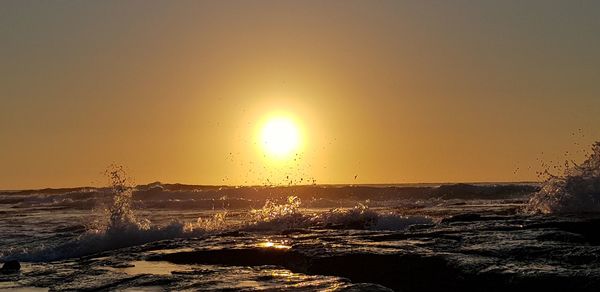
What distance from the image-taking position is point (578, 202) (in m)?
18.0

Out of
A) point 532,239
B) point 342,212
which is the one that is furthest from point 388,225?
point 532,239

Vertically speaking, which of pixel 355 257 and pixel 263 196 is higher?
pixel 263 196

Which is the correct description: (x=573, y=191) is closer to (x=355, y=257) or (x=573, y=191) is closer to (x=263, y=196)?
(x=355, y=257)

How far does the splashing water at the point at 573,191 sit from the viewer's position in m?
17.8

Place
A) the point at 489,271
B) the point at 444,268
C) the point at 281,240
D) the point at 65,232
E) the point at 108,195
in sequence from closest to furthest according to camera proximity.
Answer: the point at 489,271
the point at 444,268
the point at 281,240
the point at 65,232
the point at 108,195

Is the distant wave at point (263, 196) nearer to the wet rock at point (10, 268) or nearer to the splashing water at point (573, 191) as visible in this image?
the splashing water at point (573, 191)

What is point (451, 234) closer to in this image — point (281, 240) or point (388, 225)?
point (281, 240)

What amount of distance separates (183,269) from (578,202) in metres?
11.9

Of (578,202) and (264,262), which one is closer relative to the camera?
(264,262)

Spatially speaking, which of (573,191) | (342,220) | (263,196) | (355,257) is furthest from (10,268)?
(263,196)

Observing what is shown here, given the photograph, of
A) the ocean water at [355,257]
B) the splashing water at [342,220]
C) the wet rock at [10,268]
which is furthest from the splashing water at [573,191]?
the wet rock at [10,268]

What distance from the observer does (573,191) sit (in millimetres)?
18359

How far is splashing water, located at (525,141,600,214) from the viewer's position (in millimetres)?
17797

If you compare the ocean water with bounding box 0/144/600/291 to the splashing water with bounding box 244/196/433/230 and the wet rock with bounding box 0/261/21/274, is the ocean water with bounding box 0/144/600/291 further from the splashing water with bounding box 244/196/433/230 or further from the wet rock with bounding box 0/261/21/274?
the wet rock with bounding box 0/261/21/274
